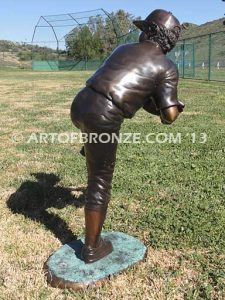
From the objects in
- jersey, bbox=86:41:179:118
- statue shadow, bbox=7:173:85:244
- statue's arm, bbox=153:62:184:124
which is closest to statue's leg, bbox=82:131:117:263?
jersey, bbox=86:41:179:118

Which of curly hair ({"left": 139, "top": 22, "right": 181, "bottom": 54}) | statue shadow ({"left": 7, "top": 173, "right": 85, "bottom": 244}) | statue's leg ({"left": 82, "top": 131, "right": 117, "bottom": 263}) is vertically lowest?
statue shadow ({"left": 7, "top": 173, "right": 85, "bottom": 244})

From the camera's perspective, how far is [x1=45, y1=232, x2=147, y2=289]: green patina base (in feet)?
9.91

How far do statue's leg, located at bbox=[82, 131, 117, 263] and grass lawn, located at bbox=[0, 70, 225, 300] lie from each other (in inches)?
13.3

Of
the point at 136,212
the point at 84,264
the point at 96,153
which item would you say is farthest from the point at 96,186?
the point at 136,212

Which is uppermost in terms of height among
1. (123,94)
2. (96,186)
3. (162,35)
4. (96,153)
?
(162,35)

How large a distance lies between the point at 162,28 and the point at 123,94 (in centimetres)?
51

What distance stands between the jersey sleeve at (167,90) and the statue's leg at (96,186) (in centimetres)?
44

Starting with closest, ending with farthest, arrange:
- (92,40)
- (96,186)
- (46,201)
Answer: (96,186)
(46,201)
(92,40)

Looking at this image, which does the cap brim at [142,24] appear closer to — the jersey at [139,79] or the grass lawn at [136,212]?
the jersey at [139,79]

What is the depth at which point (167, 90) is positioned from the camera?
293 cm

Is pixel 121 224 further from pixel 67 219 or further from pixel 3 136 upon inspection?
pixel 3 136

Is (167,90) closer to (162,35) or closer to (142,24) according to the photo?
(162,35)

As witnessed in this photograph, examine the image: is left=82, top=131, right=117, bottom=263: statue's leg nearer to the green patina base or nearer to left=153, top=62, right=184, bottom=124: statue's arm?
the green patina base

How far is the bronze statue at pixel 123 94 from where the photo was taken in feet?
9.72
